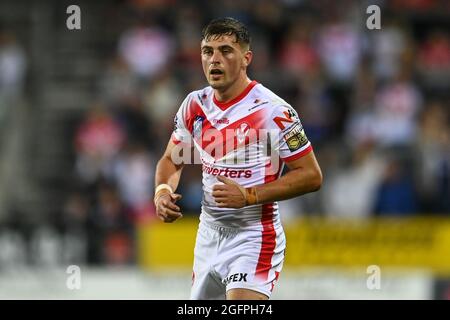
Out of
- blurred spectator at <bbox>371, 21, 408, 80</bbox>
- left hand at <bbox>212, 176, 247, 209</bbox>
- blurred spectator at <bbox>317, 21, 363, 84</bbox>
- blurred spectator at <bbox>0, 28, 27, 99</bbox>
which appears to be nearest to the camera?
left hand at <bbox>212, 176, 247, 209</bbox>

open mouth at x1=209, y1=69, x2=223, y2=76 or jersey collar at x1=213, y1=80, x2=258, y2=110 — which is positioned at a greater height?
open mouth at x1=209, y1=69, x2=223, y2=76

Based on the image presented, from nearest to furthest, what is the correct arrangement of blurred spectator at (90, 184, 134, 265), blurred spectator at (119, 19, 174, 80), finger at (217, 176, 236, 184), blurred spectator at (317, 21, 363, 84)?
finger at (217, 176, 236, 184)
blurred spectator at (90, 184, 134, 265)
blurred spectator at (317, 21, 363, 84)
blurred spectator at (119, 19, 174, 80)

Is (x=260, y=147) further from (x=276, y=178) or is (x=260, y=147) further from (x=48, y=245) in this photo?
(x=48, y=245)

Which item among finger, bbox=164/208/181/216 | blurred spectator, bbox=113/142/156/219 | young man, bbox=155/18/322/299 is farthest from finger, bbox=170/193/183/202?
blurred spectator, bbox=113/142/156/219

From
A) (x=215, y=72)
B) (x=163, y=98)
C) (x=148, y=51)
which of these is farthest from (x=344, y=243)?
(x=215, y=72)

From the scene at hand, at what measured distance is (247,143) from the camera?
726 cm

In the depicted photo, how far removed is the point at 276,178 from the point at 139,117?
8.20 m

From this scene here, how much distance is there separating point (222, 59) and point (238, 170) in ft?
2.63

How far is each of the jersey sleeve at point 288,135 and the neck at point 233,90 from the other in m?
0.32

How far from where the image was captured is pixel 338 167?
14523 millimetres

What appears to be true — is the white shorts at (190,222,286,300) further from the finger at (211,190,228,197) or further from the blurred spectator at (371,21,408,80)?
the blurred spectator at (371,21,408,80)

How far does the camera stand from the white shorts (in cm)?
725

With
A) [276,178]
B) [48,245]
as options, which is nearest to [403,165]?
[48,245]

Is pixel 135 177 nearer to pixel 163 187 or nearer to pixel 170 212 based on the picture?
pixel 163 187
